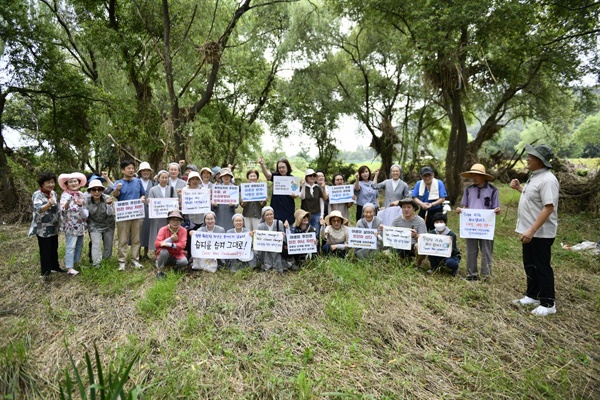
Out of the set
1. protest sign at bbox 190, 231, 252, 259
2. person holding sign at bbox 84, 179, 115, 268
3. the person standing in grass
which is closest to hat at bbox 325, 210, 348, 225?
protest sign at bbox 190, 231, 252, 259

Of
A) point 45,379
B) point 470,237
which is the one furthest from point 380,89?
point 45,379

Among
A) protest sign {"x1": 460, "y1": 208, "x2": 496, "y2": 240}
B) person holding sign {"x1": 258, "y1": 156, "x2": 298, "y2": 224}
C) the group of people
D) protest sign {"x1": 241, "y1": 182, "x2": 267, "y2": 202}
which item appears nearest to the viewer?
protest sign {"x1": 460, "y1": 208, "x2": 496, "y2": 240}

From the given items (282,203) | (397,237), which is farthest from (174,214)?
→ (397,237)

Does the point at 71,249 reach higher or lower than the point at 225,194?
lower

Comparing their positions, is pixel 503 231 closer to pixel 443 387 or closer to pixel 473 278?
pixel 473 278

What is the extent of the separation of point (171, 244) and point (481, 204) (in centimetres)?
470

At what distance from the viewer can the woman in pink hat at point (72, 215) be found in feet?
17.2

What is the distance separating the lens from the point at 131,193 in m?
5.76

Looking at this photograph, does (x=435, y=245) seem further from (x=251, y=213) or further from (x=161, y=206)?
(x=161, y=206)

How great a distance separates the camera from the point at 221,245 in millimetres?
5453

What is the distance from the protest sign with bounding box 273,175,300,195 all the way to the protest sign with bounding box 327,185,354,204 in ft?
2.11

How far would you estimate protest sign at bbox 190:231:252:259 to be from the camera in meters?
5.40

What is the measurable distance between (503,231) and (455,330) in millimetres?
6020

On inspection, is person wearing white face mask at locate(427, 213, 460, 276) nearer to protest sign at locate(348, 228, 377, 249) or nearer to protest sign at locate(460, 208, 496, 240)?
protest sign at locate(460, 208, 496, 240)
